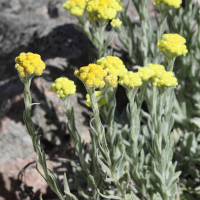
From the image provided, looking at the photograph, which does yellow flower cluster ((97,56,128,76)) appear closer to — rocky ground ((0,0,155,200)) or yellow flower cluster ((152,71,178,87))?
yellow flower cluster ((152,71,178,87))

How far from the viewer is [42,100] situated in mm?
1904

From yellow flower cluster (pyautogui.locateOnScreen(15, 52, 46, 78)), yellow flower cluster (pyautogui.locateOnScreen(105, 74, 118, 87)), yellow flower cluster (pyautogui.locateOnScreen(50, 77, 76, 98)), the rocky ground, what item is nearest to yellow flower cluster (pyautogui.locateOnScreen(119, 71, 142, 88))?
yellow flower cluster (pyautogui.locateOnScreen(105, 74, 118, 87))

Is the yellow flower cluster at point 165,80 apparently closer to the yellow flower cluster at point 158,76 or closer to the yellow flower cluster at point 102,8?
the yellow flower cluster at point 158,76

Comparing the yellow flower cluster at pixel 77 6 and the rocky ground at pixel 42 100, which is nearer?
the yellow flower cluster at pixel 77 6

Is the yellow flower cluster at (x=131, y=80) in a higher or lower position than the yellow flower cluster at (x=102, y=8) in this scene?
lower

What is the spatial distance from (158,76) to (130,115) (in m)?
0.23

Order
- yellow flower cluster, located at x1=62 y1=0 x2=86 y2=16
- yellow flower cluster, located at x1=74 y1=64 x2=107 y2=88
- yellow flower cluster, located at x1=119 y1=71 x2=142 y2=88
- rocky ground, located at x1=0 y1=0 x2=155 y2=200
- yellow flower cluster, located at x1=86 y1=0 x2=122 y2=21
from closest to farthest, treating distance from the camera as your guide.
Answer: yellow flower cluster, located at x1=74 y1=64 x2=107 y2=88
yellow flower cluster, located at x1=119 y1=71 x2=142 y2=88
yellow flower cluster, located at x1=86 y1=0 x2=122 y2=21
yellow flower cluster, located at x1=62 y1=0 x2=86 y2=16
rocky ground, located at x1=0 y1=0 x2=155 y2=200

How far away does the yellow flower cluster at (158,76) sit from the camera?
1.06 meters

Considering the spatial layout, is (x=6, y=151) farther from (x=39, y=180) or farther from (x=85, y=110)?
(x=85, y=110)

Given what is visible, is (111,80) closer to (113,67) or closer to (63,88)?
(113,67)

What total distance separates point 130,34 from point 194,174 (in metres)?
1.05

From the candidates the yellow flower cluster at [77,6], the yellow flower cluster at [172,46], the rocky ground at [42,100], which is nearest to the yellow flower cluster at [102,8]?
the yellow flower cluster at [77,6]

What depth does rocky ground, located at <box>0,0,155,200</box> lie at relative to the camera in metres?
1.78

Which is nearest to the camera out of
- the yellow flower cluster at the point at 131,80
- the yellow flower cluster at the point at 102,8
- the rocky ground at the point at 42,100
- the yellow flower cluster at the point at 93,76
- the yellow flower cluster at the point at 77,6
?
the yellow flower cluster at the point at 93,76
